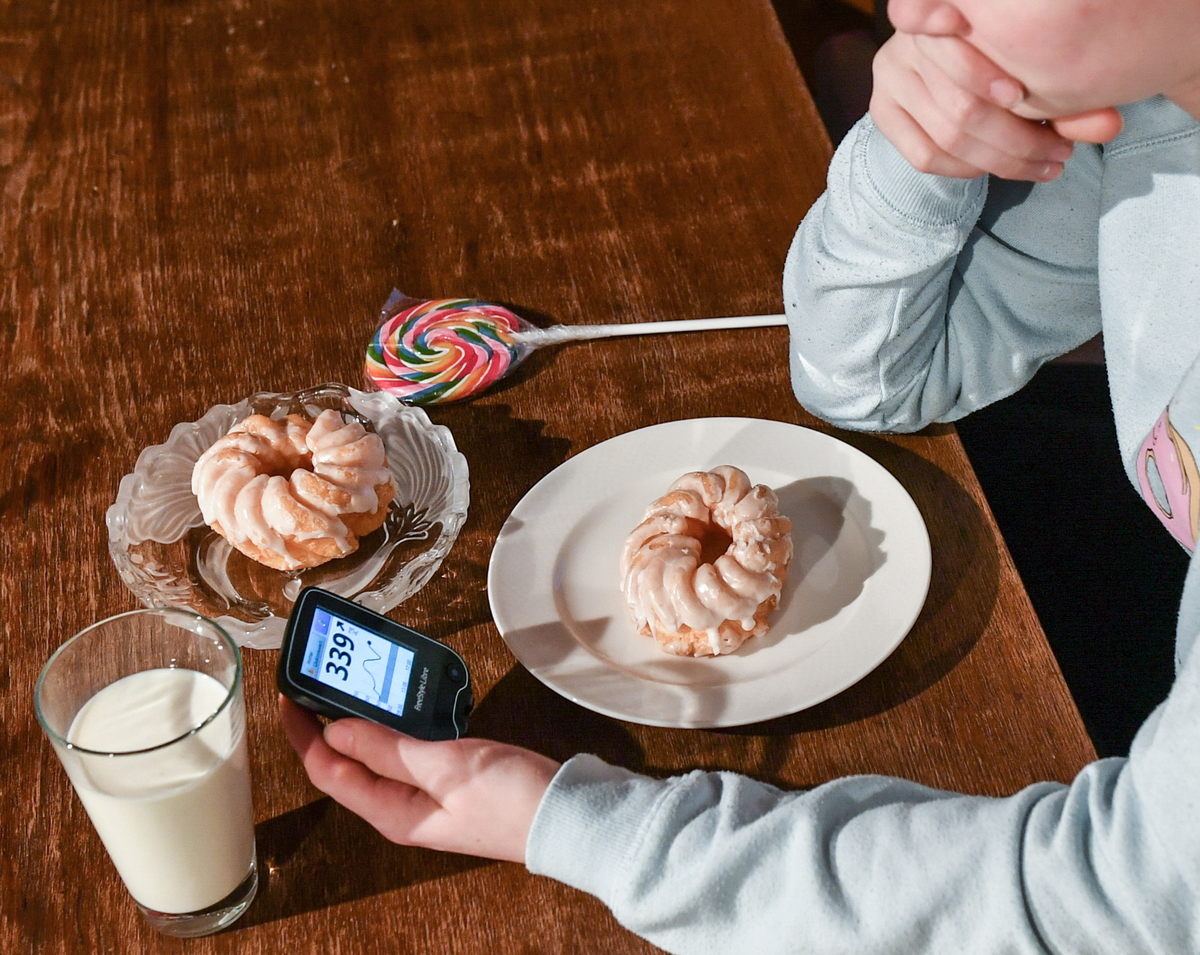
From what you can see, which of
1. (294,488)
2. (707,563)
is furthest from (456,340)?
(707,563)

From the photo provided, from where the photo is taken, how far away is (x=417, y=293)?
1.13 meters

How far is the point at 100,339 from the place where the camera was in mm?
1108

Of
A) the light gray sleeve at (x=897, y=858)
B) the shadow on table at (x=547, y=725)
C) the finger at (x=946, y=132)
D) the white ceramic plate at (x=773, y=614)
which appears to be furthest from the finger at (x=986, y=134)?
the shadow on table at (x=547, y=725)

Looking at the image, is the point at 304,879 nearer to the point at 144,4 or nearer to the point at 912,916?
the point at 912,916

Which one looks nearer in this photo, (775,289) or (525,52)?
(775,289)

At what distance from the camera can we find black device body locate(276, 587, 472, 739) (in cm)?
73

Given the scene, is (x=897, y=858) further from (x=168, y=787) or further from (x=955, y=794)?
(x=168, y=787)

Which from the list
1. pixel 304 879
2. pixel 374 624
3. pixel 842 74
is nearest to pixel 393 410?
A: pixel 374 624

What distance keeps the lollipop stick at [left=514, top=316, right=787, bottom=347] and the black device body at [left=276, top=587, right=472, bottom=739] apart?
1.25 ft

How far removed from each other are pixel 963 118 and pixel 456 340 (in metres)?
0.48

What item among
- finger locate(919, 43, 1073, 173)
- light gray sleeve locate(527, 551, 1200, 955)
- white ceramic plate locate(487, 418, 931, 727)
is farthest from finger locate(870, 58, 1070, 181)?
light gray sleeve locate(527, 551, 1200, 955)

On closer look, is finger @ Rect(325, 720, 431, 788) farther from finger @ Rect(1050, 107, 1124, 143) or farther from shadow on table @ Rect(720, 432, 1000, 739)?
finger @ Rect(1050, 107, 1124, 143)

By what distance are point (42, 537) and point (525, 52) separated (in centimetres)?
83

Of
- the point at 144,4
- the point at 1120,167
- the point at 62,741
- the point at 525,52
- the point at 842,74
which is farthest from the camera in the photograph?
the point at 842,74
